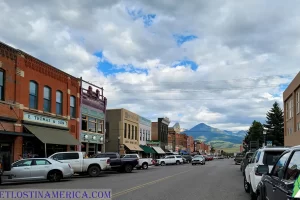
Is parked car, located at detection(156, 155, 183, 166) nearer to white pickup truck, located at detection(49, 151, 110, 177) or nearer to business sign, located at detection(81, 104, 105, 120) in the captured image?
business sign, located at detection(81, 104, 105, 120)

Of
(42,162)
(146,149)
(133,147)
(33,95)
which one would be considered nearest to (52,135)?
(33,95)

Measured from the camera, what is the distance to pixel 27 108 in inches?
1123

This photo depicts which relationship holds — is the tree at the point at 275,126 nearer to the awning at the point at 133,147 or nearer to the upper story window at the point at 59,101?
the awning at the point at 133,147

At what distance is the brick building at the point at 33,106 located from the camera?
26.3 metres

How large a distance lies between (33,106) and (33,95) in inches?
36.6

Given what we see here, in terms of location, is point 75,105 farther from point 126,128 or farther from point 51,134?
point 126,128

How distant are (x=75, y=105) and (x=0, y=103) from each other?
11.8 meters

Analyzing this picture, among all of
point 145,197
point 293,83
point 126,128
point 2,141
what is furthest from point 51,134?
point 293,83

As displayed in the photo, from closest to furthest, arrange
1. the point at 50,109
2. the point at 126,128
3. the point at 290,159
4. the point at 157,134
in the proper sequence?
the point at 290,159 < the point at 50,109 < the point at 126,128 < the point at 157,134

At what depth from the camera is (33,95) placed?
30.0 metres

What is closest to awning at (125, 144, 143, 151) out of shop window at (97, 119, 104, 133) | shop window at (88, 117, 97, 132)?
shop window at (97, 119, 104, 133)

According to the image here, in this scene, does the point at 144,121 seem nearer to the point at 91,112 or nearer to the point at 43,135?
the point at 91,112

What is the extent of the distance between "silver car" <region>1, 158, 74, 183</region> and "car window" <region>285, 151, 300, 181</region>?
16.3 metres

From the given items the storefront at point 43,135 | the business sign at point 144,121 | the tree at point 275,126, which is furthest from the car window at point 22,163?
the tree at point 275,126
